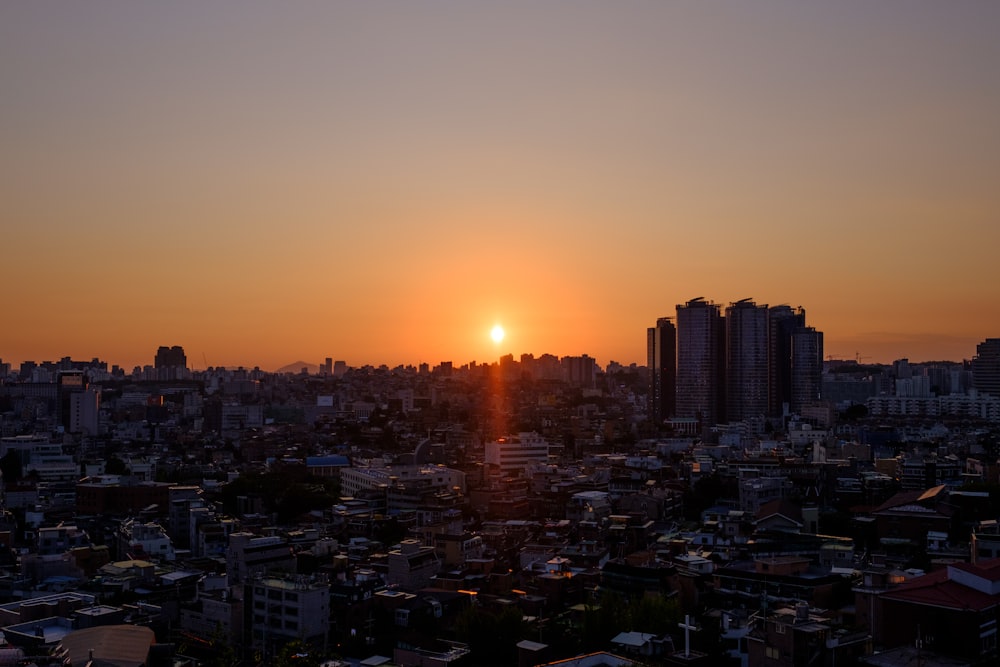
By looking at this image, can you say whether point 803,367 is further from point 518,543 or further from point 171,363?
point 171,363

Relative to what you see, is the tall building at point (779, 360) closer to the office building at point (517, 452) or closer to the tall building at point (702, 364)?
the tall building at point (702, 364)

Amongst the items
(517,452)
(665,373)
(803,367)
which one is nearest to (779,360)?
(803,367)

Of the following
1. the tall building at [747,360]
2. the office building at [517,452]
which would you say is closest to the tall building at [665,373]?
the tall building at [747,360]

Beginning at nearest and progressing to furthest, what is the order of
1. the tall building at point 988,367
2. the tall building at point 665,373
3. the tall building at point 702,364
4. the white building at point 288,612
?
the white building at point 288,612, the tall building at point 702,364, the tall building at point 665,373, the tall building at point 988,367

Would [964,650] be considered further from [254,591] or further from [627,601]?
[254,591]

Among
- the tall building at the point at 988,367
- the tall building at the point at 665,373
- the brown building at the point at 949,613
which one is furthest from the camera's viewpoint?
the tall building at the point at 988,367

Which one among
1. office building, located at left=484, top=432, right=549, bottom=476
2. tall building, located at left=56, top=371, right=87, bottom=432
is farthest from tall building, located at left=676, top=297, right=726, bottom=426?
tall building, located at left=56, top=371, right=87, bottom=432

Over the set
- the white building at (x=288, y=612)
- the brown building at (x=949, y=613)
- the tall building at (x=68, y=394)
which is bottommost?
the white building at (x=288, y=612)
